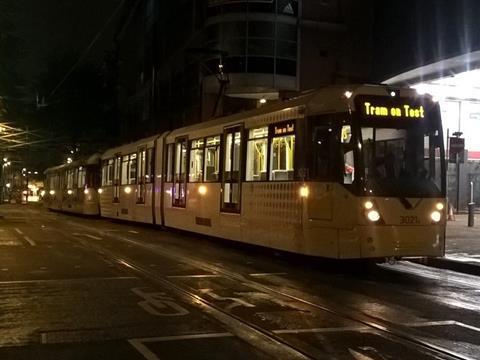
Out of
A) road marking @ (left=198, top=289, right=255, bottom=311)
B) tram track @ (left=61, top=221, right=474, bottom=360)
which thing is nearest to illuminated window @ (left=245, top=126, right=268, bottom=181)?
tram track @ (left=61, top=221, right=474, bottom=360)

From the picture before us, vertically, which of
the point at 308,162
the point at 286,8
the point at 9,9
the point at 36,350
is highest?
the point at 286,8

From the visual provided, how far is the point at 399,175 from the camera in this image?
42.3ft

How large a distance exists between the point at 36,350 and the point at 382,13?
34110 mm

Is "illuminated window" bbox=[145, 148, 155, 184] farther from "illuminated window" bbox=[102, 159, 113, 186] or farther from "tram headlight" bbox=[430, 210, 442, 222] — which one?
"tram headlight" bbox=[430, 210, 442, 222]

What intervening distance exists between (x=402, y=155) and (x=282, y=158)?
269cm

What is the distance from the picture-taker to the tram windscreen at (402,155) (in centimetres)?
1274

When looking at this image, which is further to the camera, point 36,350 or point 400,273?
point 400,273

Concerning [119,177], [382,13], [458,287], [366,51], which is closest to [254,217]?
[458,287]

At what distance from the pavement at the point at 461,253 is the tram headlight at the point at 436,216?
5.62 ft

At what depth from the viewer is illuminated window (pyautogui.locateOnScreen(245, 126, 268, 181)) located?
15.5 meters

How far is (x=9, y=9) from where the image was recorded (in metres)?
31.2

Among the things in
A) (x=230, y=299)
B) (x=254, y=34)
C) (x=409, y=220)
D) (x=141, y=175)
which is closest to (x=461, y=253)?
(x=409, y=220)

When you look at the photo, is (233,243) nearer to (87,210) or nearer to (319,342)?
(319,342)

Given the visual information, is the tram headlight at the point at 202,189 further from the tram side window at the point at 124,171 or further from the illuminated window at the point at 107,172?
the illuminated window at the point at 107,172
